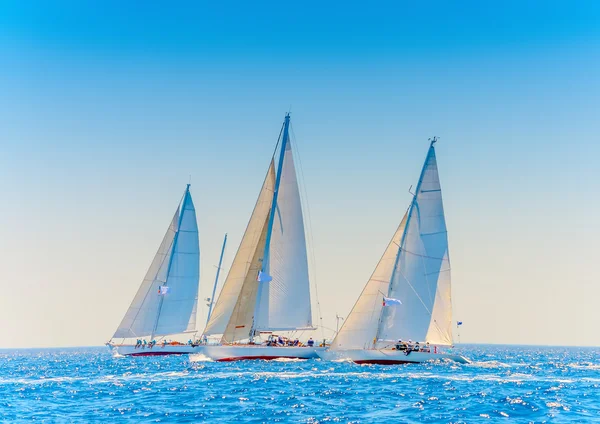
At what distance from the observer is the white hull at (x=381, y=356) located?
180 feet

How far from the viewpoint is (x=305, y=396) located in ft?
121

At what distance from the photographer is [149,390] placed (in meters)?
40.3

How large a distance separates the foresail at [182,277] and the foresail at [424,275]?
32.5m

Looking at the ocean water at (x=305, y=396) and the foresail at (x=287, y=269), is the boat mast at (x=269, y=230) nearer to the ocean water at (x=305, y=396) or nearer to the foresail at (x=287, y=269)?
the foresail at (x=287, y=269)

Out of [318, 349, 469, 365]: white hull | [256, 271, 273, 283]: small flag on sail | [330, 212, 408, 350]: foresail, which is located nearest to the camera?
[318, 349, 469, 365]: white hull

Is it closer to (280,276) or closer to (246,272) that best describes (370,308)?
(280,276)

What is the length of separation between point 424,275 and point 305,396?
21.3 m

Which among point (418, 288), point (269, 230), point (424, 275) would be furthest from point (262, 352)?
point (424, 275)

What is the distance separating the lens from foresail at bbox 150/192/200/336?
3236 inches

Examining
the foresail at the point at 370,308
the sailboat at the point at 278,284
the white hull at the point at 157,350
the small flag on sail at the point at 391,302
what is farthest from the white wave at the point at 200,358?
the small flag on sail at the point at 391,302

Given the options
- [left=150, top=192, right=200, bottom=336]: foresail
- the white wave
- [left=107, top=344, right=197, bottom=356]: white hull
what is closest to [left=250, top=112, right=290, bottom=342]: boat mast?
the white wave

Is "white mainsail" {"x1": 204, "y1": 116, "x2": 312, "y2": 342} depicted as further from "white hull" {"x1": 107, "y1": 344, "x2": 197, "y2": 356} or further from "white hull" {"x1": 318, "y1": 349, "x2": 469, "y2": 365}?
"white hull" {"x1": 107, "y1": 344, "x2": 197, "y2": 356}

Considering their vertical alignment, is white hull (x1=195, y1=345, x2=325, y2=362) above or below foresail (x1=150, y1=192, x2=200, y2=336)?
below

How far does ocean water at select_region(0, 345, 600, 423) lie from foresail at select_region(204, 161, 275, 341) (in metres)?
10.3
